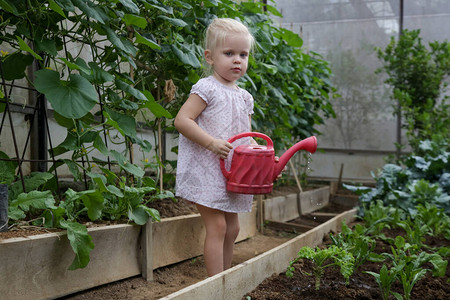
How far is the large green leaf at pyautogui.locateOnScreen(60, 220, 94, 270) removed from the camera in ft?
5.43

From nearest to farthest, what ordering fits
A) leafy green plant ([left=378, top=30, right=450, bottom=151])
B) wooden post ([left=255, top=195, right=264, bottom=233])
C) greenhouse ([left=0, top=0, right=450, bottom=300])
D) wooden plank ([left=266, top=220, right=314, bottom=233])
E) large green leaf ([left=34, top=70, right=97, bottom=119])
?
large green leaf ([left=34, top=70, right=97, bottom=119]) < greenhouse ([left=0, top=0, right=450, bottom=300]) < wooden post ([left=255, top=195, right=264, bottom=233]) < wooden plank ([left=266, top=220, right=314, bottom=233]) < leafy green plant ([left=378, top=30, right=450, bottom=151])

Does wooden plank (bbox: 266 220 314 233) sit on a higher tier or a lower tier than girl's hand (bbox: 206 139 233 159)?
lower

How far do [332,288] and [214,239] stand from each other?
505mm

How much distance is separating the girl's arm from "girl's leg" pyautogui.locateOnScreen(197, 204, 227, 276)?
287 mm

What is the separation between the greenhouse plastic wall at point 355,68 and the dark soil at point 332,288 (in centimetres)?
403

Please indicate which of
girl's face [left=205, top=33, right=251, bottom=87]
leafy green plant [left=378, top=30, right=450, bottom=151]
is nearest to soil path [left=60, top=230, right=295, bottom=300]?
girl's face [left=205, top=33, right=251, bottom=87]

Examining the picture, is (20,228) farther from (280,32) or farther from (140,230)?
(280,32)

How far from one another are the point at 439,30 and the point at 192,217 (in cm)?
484

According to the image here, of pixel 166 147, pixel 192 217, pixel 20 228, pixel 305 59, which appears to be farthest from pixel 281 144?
pixel 20 228

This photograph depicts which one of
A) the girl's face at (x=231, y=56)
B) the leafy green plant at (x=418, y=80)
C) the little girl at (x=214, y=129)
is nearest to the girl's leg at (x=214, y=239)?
the little girl at (x=214, y=129)

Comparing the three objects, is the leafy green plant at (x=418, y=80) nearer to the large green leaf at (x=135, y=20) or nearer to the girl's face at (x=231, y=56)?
the girl's face at (x=231, y=56)

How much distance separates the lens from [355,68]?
6.22 metres

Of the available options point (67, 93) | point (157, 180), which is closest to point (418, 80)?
point (157, 180)

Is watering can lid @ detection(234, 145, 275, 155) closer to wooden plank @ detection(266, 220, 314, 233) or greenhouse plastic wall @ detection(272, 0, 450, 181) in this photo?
wooden plank @ detection(266, 220, 314, 233)
